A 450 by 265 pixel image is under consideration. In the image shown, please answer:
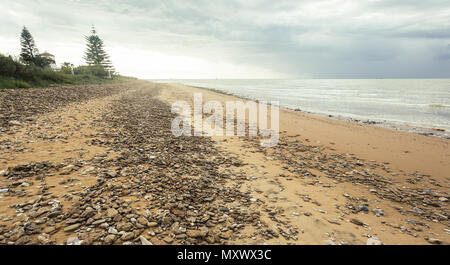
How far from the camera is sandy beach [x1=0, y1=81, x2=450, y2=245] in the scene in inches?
127

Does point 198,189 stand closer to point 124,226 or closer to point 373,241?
point 124,226

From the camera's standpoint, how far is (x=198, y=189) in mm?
4770

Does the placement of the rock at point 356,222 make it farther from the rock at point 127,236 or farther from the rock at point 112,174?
the rock at point 112,174

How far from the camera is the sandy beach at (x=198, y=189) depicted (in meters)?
3.23

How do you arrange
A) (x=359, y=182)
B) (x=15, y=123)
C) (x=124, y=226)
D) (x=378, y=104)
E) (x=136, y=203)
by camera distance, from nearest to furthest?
1. (x=124, y=226)
2. (x=136, y=203)
3. (x=359, y=182)
4. (x=15, y=123)
5. (x=378, y=104)

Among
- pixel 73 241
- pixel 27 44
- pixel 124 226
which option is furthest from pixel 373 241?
pixel 27 44

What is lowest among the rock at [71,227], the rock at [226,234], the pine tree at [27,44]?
the rock at [226,234]

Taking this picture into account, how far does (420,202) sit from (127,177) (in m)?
8.42

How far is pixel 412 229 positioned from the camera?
404 centimetres

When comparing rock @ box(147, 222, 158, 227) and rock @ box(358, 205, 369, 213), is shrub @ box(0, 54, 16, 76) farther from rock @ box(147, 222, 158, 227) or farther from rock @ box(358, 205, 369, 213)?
rock @ box(358, 205, 369, 213)

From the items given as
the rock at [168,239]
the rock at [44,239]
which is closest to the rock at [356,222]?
the rock at [168,239]

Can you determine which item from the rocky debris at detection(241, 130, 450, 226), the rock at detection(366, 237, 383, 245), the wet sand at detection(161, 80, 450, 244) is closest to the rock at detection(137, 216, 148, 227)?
the wet sand at detection(161, 80, 450, 244)
